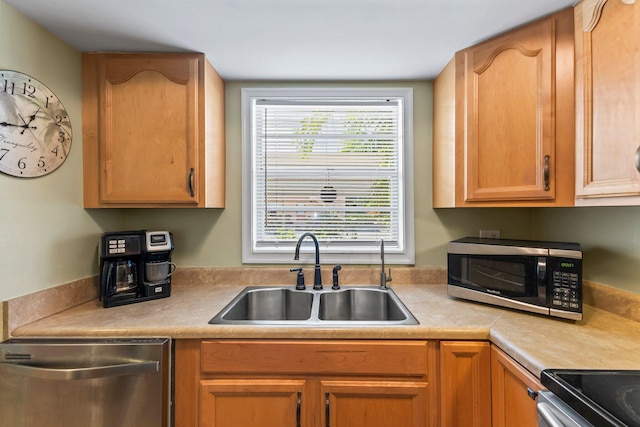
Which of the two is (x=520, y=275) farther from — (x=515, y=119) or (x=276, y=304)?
(x=276, y=304)

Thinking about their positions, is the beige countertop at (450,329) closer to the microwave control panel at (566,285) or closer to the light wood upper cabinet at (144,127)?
the microwave control panel at (566,285)

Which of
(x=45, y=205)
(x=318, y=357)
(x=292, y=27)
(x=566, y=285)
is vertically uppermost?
(x=292, y=27)

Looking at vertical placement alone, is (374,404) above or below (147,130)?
below

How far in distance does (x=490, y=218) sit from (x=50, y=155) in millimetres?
2397

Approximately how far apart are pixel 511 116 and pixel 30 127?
2.13m

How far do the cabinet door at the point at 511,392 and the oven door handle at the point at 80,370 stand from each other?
1.31 meters

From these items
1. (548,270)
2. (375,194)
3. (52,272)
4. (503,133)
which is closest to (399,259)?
(375,194)

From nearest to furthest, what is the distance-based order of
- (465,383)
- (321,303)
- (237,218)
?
(465,383)
(321,303)
(237,218)

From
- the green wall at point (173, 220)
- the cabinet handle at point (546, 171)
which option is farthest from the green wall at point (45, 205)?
the cabinet handle at point (546, 171)

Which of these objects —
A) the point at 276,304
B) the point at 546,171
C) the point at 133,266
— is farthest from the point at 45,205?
the point at 546,171

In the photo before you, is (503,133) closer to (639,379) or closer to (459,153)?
(459,153)

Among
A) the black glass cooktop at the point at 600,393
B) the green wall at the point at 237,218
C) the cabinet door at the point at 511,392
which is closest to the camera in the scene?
the black glass cooktop at the point at 600,393

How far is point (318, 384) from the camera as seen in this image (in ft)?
3.77

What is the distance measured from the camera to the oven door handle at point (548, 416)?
739 mm
